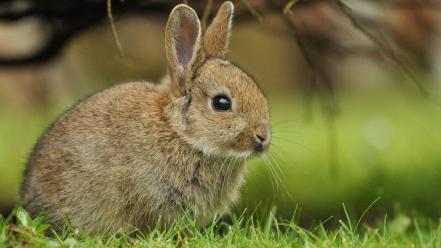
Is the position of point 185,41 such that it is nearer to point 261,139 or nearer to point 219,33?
point 219,33

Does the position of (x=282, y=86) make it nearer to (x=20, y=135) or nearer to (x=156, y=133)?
(x=20, y=135)

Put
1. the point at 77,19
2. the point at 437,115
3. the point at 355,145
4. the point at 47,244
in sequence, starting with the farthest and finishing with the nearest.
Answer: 1. the point at 437,115
2. the point at 355,145
3. the point at 77,19
4. the point at 47,244

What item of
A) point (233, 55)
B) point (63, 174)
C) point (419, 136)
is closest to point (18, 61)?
point (63, 174)

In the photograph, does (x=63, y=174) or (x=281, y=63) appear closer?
(x=63, y=174)

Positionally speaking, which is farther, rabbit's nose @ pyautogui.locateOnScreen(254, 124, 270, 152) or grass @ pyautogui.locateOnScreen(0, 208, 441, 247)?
rabbit's nose @ pyautogui.locateOnScreen(254, 124, 270, 152)

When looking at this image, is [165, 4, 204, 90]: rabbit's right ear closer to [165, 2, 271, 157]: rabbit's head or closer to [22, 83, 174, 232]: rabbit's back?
[165, 2, 271, 157]: rabbit's head

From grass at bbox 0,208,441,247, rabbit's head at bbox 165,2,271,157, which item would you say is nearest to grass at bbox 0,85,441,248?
grass at bbox 0,208,441,247
